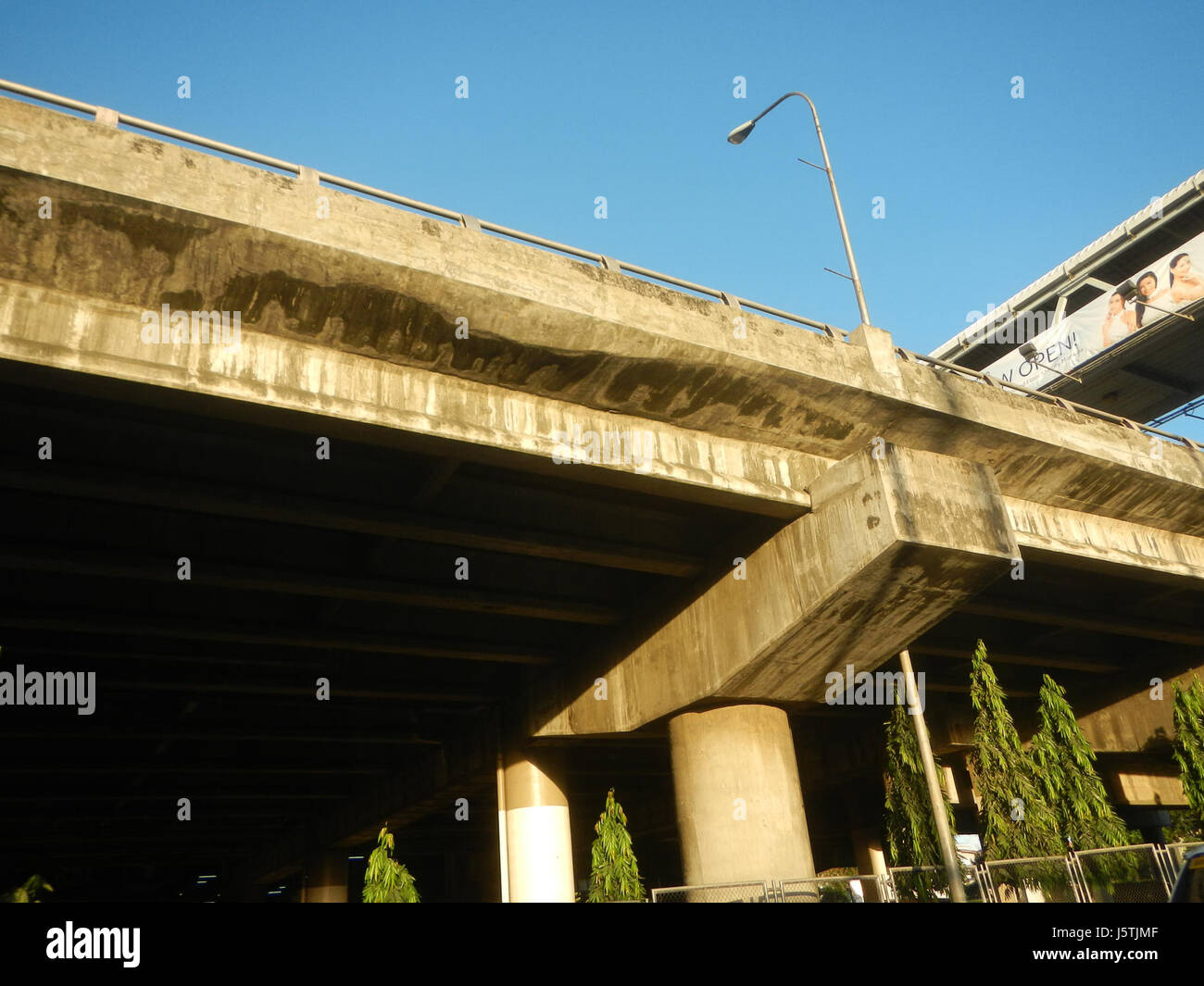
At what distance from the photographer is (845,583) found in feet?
A: 44.2

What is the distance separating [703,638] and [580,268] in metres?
6.73

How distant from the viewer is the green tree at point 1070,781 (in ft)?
57.3

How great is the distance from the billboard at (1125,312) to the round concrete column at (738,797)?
37895mm

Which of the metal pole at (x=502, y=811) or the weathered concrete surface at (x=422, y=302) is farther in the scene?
the metal pole at (x=502, y=811)

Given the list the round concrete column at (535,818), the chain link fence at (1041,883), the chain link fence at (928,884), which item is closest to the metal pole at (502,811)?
the round concrete column at (535,818)

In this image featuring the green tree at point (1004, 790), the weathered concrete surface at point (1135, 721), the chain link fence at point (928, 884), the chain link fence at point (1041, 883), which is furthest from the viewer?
the weathered concrete surface at point (1135, 721)

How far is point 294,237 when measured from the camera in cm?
1007

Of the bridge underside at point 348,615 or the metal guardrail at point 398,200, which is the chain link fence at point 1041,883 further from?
the metal guardrail at point 398,200

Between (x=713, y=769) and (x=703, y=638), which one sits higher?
(x=703, y=638)

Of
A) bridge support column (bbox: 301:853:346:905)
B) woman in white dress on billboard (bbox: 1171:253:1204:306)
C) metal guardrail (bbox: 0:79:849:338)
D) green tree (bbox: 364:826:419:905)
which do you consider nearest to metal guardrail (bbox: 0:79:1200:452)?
metal guardrail (bbox: 0:79:849:338)

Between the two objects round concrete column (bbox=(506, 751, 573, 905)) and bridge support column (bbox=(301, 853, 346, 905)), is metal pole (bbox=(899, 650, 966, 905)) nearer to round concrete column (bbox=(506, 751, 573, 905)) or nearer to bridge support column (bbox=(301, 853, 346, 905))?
round concrete column (bbox=(506, 751, 573, 905))

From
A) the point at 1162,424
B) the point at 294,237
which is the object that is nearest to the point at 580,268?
the point at 294,237

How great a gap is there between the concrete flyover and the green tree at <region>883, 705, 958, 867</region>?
91.1 inches

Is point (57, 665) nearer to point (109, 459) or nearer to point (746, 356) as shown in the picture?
point (109, 459)
